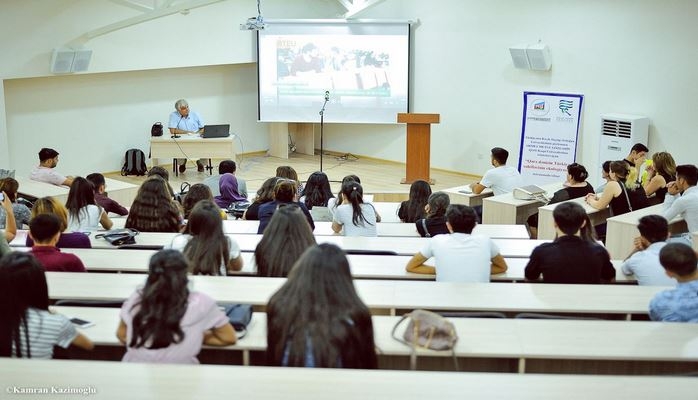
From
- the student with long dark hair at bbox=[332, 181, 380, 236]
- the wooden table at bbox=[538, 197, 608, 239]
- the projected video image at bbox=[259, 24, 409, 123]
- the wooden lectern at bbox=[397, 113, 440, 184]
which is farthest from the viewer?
the projected video image at bbox=[259, 24, 409, 123]

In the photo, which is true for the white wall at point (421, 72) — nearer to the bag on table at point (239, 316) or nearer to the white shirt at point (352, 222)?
the white shirt at point (352, 222)

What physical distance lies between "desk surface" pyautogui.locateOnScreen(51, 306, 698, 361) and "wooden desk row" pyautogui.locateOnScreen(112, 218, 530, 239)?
2.43 m

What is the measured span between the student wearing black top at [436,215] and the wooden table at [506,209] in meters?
1.94

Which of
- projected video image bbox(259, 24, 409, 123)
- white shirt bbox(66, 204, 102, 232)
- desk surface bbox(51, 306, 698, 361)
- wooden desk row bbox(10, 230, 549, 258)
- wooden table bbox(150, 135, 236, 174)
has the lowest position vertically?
desk surface bbox(51, 306, 698, 361)

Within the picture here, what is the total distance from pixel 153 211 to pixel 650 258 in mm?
3468

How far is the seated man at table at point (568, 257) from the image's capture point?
4.73 m

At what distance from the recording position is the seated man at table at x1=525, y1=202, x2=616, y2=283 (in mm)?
4727

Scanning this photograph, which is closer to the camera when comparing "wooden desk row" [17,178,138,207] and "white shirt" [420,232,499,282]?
"white shirt" [420,232,499,282]

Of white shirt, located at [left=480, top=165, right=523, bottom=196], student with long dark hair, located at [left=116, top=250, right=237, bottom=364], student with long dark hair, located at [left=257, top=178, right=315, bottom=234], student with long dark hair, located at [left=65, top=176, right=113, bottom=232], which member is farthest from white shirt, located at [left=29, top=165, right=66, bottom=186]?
student with long dark hair, located at [left=116, top=250, right=237, bottom=364]

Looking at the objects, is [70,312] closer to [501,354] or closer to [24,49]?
[501,354]

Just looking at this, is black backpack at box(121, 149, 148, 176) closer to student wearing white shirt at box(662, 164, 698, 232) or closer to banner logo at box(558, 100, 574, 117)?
banner logo at box(558, 100, 574, 117)

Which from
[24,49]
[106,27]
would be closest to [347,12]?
[106,27]

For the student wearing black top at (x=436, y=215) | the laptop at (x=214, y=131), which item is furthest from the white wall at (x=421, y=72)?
the student wearing black top at (x=436, y=215)

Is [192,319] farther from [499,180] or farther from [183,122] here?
[183,122]
